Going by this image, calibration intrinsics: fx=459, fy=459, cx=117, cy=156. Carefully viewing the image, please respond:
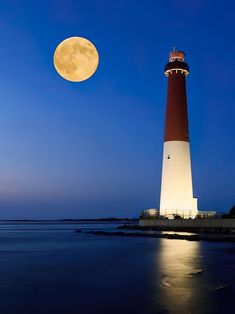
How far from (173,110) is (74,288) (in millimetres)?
22597

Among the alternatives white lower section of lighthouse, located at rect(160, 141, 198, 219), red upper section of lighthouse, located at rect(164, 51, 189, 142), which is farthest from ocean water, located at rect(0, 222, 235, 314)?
red upper section of lighthouse, located at rect(164, 51, 189, 142)

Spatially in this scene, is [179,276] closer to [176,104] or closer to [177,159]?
[177,159]

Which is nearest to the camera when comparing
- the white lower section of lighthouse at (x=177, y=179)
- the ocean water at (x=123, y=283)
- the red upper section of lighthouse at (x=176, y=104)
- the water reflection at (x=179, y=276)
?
the ocean water at (x=123, y=283)

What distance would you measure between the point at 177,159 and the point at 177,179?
4.60 feet

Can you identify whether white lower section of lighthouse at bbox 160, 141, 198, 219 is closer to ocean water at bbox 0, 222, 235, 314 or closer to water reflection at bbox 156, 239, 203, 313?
water reflection at bbox 156, 239, 203, 313

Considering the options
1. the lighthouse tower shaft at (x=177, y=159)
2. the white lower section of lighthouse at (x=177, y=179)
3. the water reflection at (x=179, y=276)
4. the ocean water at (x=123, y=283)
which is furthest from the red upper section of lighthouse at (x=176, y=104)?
the ocean water at (x=123, y=283)

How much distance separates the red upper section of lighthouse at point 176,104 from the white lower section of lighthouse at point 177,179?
659 millimetres

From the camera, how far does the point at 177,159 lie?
32.1 m

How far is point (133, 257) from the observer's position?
19938 millimetres

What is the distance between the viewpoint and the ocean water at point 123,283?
937 cm

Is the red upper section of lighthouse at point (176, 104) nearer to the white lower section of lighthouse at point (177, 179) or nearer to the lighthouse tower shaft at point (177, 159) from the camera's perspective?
the lighthouse tower shaft at point (177, 159)

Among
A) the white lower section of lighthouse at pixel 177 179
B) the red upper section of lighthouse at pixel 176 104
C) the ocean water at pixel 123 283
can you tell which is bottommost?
the ocean water at pixel 123 283

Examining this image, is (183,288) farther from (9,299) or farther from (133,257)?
(133,257)

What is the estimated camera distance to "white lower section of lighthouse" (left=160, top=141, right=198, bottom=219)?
32.1 m
